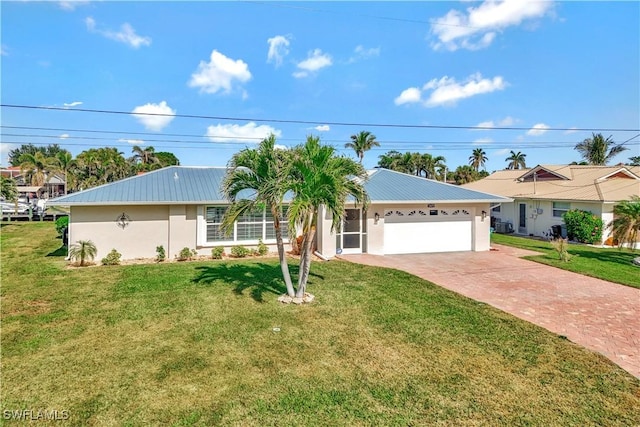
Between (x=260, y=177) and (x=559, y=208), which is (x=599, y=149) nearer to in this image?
(x=559, y=208)

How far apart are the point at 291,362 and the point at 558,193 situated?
81.1ft

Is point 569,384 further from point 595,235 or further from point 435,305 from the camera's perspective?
point 595,235

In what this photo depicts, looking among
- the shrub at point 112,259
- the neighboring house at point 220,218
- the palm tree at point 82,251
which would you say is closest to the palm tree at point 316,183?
the neighboring house at point 220,218

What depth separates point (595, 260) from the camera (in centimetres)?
1606

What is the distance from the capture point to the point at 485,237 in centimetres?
1823

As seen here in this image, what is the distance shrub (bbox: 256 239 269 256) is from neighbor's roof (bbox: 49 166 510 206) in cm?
258

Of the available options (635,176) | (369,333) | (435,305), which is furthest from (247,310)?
(635,176)

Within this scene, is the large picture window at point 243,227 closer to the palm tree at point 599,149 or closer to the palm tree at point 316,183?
the palm tree at point 316,183

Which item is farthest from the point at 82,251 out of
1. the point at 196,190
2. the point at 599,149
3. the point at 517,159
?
the point at 517,159

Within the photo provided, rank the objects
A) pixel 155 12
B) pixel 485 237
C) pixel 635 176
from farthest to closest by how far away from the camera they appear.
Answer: pixel 635 176
pixel 485 237
pixel 155 12

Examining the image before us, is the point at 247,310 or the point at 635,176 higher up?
the point at 635,176

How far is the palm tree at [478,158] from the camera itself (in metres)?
66.6

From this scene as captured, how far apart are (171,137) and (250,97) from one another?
11060 millimetres

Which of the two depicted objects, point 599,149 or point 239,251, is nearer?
point 239,251
